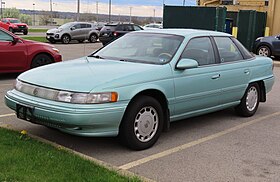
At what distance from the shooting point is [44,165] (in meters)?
4.05

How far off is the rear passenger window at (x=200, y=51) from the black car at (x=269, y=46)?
12.4 meters

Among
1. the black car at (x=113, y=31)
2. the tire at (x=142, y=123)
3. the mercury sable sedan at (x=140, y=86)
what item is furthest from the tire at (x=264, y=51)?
the tire at (x=142, y=123)

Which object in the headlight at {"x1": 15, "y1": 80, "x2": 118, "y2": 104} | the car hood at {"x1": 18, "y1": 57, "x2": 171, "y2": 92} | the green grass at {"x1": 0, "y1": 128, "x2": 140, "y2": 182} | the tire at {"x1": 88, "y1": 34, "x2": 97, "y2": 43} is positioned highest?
the car hood at {"x1": 18, "y1": 57, "x2": 171, "y2": 92}

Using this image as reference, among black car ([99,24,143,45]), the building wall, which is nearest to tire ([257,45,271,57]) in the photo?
the building wall

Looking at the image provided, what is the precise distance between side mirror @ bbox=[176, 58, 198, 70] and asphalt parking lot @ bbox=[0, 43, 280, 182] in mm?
1013

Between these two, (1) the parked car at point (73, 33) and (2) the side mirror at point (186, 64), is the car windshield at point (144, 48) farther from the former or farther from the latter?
(1) the parked car at point (73, 33)

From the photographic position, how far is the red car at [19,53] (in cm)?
1000

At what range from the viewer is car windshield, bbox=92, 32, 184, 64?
5.55 meters

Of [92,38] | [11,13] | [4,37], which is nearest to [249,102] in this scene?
[4,37]

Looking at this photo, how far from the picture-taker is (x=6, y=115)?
643cm

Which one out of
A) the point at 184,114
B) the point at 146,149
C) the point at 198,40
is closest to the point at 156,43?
the point at 198,40

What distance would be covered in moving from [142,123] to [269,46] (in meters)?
14.3

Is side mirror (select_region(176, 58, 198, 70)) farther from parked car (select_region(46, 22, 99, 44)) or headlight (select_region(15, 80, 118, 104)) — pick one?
parked car (select_region(46, 22, 99, 44))

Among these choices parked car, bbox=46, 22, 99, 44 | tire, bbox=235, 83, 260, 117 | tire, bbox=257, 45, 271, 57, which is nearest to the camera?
tire, bbox=235, 83, 260, 117
